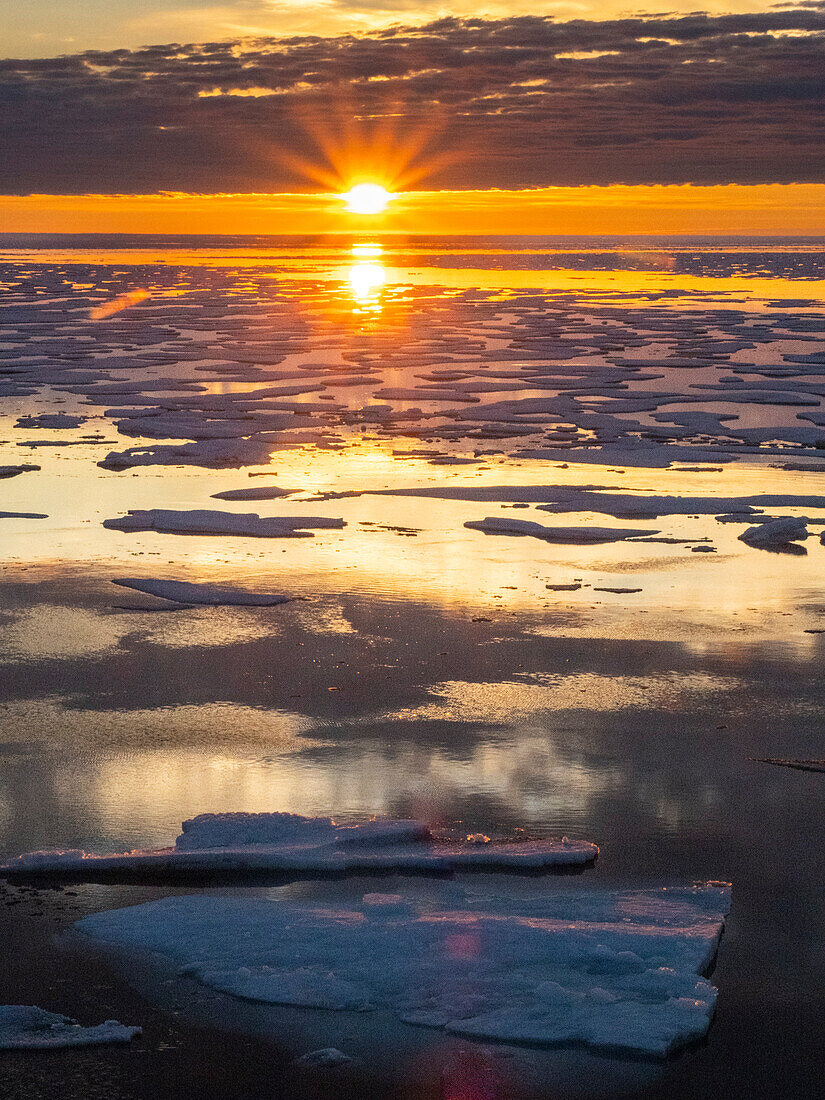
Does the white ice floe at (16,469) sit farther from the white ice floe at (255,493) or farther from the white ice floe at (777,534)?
the white ice floe at (777,534)

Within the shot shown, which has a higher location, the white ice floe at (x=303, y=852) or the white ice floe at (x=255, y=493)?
the white ice floe at (x=255, y=493)

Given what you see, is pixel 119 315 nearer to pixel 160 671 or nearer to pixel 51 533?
pixel 51 533

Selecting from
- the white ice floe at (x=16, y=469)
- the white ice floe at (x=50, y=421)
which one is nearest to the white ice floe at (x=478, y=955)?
the white ice floe at (x=16, y=469)

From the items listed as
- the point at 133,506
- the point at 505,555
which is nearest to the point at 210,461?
the point at 133,506

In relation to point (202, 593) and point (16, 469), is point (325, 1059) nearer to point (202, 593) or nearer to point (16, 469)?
point (202, 593)

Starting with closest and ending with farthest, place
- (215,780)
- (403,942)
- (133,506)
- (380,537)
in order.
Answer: (403,942)
(215,780)
(380,537)
(133,506)

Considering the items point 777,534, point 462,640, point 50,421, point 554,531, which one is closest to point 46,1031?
point 462,640

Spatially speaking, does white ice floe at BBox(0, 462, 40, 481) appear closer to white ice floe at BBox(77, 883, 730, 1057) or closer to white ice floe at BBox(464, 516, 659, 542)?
white ice floe at BBox(464, 516, 659, 542)
